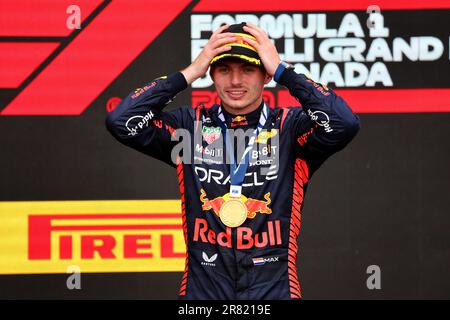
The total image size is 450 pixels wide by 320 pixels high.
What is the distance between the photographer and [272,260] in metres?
2.59

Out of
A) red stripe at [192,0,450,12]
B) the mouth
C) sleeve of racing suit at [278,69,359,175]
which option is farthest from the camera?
red stripe at [192,0,450,12]

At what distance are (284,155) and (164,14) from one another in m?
1.59

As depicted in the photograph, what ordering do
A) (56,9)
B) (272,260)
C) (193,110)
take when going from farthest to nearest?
(56,9) < (193,110) < (272,260)

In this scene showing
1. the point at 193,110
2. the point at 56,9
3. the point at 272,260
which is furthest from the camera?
the point at 56,9

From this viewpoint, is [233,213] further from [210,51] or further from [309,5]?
[309,5]

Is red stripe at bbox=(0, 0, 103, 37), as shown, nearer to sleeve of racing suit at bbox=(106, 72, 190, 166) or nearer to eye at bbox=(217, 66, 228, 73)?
sleeve of racing suit at bbox=(106, 72, 190, 166)

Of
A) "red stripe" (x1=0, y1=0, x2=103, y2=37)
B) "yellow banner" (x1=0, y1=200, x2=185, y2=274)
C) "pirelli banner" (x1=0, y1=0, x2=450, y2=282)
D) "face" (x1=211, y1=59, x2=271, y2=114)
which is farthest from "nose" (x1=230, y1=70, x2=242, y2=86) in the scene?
"red stripe" (x1=0, y1=0, x2=103, y2=37)

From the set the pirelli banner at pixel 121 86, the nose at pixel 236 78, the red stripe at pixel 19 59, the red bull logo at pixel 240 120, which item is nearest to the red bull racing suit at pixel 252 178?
the red bull logo at pixel 240 120

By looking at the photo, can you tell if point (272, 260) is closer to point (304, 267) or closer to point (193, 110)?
point (193, 110)

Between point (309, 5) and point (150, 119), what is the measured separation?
1.55 metres

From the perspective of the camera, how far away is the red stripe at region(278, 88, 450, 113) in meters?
3.95

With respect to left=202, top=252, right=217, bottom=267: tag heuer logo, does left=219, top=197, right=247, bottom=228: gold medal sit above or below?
above

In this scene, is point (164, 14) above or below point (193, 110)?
above

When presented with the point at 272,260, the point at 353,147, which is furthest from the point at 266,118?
the point at 353,147
